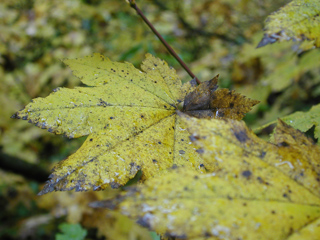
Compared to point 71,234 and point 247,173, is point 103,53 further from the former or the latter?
point 247,173

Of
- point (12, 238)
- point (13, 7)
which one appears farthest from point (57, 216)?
point (13, 7)

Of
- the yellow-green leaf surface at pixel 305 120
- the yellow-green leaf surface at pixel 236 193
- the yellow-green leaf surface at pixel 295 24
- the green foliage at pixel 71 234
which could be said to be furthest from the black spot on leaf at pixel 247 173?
the green foliage at pixel 71 234

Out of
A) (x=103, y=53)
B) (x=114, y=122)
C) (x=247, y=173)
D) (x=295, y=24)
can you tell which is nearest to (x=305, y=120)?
(x=295, y=24)

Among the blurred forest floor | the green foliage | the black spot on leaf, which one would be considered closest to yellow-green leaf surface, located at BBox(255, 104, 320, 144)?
the black spot on leaf

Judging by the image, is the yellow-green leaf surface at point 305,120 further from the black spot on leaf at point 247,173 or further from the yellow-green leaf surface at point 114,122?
the black spot on leaf at point 247,173

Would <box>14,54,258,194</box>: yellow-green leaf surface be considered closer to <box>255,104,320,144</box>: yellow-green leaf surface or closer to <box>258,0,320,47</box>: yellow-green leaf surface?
<box>258,0,320,47</box>: yellow-green leaf surface
